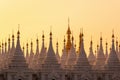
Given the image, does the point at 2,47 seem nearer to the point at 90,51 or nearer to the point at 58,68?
the point at 90,51

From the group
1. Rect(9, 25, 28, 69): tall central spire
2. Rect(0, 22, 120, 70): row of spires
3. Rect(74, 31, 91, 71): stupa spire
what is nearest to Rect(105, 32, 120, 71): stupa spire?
Rect(0, 22, 120, 70): row of spires

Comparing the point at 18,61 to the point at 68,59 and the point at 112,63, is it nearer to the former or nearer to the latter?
the point at 68,59

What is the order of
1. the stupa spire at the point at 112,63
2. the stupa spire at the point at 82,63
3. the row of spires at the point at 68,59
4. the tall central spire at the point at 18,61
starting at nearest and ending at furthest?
the tall central spire at the point at 18,61 < the row of spires at the point at 68,59 < the stupa spire at the point at 82,63 < the stupa spire at the point at 112,63

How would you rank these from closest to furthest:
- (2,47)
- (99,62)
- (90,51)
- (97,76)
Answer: (97,76) → (99,62) → (90,51) → (2,47)

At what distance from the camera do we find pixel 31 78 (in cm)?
8119

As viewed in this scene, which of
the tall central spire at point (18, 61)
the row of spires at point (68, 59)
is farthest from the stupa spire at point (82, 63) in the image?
the tall central spire at point (18, 61)

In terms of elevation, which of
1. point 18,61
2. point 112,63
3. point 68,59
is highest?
point 68,59

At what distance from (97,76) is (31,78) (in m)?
10.9

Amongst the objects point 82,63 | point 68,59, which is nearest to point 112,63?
point 82,63

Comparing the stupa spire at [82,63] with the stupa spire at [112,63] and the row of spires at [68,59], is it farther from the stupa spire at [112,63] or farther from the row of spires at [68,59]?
the stupa spire at [112,63]

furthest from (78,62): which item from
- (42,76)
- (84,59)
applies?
(42,76)

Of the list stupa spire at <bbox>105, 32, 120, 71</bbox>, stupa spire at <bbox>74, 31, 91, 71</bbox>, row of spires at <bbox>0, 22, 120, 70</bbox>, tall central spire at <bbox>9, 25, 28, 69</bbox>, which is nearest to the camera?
tall central spire at <bbox>9, 25, 28, 69</bbox>

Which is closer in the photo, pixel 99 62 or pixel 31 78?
pixel 31 78

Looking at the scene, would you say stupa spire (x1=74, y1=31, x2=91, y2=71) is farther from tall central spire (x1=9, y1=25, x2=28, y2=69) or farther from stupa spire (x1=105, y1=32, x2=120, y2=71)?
tall central spire (x1=9, y1=25, x2=28, y2=69)
